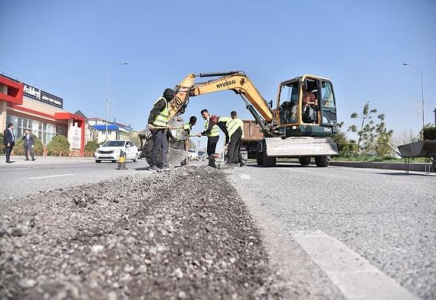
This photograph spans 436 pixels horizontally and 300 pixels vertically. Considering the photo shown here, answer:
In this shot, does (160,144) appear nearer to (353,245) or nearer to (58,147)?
(353,245)

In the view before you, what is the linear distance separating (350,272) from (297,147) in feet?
38.2

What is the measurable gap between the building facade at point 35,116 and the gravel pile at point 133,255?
2963 cm

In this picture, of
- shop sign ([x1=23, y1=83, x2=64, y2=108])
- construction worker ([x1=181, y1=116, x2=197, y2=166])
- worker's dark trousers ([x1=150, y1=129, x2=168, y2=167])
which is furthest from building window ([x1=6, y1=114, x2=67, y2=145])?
worker's dark trousers ([x1=150, y1=129, x2=168, y2=167])

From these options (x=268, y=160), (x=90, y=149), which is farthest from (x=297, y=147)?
(x=90, y=149)

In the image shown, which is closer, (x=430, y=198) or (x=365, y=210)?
(x=365, y=210)

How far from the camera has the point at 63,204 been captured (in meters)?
3.13

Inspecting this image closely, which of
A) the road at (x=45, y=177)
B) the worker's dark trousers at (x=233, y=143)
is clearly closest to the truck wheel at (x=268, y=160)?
the worker's dark trousers at (x=233, y=143)

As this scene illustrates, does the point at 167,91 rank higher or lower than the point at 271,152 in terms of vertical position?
higher

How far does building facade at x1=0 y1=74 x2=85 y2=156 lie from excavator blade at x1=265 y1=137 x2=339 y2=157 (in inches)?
949

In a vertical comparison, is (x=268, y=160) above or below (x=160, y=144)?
below

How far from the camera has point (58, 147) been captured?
31484mm

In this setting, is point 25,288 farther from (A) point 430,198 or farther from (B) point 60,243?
(A) point 430,198

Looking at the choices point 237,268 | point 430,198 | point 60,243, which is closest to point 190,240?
point 237,268

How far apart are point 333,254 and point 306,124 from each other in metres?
11.6
